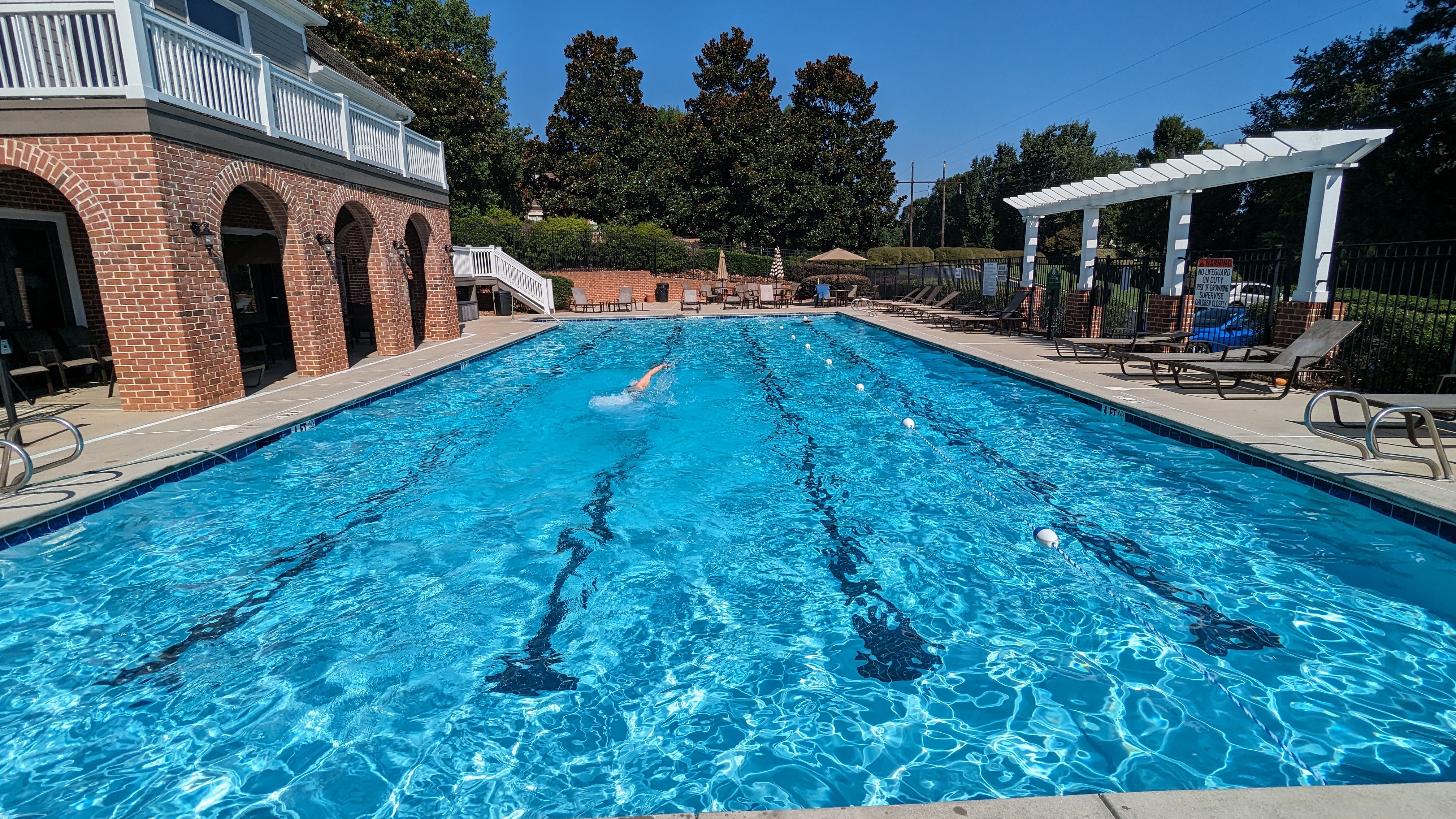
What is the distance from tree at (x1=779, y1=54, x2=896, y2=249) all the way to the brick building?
942 inches

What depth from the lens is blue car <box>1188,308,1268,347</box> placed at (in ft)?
38.3

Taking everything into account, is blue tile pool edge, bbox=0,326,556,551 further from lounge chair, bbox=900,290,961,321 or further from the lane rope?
lounge chair, bbox=900,290,961,321

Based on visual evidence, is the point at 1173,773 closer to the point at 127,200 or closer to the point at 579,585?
the point at 579,585

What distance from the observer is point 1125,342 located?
11.5 metres

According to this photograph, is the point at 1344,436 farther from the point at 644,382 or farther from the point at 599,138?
the point at 599,138

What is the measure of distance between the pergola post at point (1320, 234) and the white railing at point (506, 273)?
19392 mm

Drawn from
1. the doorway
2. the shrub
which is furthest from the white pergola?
the shrub

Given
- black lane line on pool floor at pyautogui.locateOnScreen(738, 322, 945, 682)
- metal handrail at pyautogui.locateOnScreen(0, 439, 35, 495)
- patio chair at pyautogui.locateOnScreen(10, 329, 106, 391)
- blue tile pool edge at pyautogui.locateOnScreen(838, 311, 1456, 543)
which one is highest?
patio chair at pyautogui.locateOnScreen(10, 329, 106, 391)

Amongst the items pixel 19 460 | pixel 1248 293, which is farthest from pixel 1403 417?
pixel 19 460

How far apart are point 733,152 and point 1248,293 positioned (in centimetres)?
2426

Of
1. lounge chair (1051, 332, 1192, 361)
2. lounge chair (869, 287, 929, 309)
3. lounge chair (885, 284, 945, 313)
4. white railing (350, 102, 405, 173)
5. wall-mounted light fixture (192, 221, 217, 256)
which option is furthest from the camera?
lounge chair (869, 287, 929, 309)

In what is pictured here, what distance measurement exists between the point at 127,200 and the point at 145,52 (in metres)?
1.62

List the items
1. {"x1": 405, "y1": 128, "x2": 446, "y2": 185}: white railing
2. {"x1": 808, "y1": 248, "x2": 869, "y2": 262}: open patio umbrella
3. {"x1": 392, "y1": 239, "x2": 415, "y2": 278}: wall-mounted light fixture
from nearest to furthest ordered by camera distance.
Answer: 1. {"x1": 392, "y1": 239, "x2": 415, "y2": 278}: wall-mounted light fixture
2. {"x1": 405, "y1": 128, "x2": 446, "y2": 185}: white railing
3. {"x1": 808, "y1": 248, "x2": 869, "y2": 262}: open patio umbrella

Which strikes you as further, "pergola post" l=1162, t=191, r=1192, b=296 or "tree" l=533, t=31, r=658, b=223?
"tree" l=533, t=31, r=658, b=223
